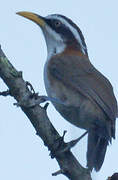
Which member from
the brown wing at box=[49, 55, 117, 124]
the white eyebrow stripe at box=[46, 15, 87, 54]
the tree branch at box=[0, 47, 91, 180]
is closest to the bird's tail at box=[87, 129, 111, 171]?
the brown wing at box=[49, 55, 117, 124]

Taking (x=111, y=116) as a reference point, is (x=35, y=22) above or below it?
above

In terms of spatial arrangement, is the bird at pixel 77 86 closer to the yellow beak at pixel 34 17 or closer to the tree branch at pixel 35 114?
the yellow beak at pixel 34 17

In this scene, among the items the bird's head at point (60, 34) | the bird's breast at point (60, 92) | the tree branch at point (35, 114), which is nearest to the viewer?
the tree branch at point (35, 114)

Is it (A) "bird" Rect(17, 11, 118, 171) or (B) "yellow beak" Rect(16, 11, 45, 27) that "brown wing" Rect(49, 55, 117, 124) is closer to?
(A) "bird" Rect(17, 11, 118, 171)

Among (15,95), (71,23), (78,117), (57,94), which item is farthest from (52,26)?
(15,95)

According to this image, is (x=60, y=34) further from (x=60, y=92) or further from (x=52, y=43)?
(x=60, y=92)

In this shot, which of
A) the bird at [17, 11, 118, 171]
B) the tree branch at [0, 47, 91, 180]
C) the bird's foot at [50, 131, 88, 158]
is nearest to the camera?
the tree branch at [0, 47, 91, 180]

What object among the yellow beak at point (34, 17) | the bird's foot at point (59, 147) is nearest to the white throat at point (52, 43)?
the yellow beak at point (34, 17)

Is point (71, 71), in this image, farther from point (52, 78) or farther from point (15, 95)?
point (15, 95)

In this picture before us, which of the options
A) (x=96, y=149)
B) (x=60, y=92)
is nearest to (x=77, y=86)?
(x=60, y=92)
